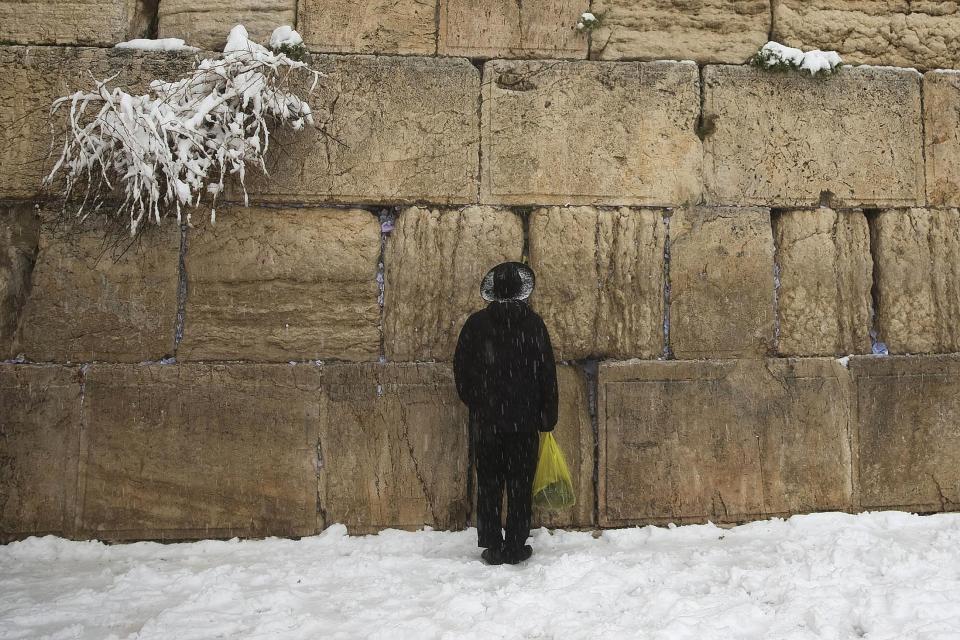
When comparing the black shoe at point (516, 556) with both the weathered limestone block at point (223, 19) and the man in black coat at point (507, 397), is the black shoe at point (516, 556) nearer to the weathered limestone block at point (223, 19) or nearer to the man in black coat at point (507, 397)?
the man in black coat at point (507, 397)

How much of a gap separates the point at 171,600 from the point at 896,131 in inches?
200

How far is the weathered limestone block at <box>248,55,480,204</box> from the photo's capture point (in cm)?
414

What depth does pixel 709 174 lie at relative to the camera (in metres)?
4.29

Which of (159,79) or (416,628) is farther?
(159,79)

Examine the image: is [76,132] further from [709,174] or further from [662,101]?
[709,174]

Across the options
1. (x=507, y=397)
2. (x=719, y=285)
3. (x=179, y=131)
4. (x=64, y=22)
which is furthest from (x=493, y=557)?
(x=64, y=22)

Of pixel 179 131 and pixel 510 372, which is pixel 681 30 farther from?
pixel 179 131

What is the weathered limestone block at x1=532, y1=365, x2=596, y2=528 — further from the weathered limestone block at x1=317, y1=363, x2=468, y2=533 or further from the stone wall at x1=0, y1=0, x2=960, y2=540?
the weathered limestone block at x1=317, y1=363, x2=468, y2=533

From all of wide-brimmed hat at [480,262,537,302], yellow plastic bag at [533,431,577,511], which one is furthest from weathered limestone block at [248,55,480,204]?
yellow plastic bag at [533,431,577,511]

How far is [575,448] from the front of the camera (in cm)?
412

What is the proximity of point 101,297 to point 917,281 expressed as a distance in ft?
17.0

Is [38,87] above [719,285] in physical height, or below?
above

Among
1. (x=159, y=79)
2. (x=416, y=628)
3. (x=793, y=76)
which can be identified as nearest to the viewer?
(x=416, y=628)

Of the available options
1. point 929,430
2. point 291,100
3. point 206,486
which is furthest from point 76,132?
point 929,430
